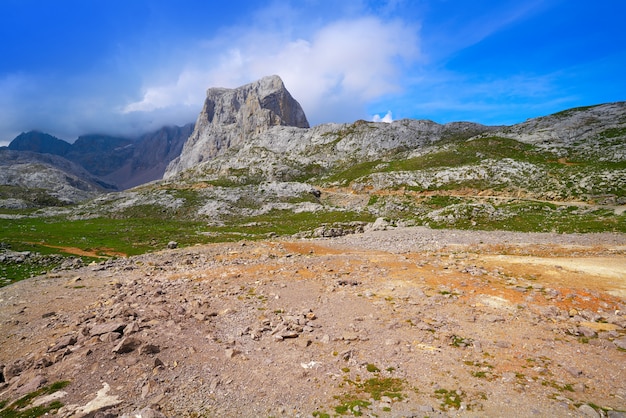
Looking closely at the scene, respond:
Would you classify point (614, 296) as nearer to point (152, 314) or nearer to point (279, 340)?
point (279, 340)

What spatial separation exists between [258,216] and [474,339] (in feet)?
268

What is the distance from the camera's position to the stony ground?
34.1ft

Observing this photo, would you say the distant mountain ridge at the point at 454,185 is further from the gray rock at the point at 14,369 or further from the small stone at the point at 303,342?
the gray rock at the point at 14,369

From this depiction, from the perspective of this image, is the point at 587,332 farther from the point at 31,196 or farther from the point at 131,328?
the point at 31,196

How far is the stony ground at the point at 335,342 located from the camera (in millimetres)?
10383

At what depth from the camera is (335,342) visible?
1435 centimetres

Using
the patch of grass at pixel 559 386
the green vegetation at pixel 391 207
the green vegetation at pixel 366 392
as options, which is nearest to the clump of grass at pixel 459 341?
the patch of grass at pixel 559 386

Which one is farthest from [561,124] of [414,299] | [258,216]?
[414,299]

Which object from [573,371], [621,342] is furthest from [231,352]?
[621,342]

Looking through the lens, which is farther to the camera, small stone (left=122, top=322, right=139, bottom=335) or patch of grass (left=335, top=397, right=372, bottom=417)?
small stone (left=122, top=322, right=139, bottom=335)

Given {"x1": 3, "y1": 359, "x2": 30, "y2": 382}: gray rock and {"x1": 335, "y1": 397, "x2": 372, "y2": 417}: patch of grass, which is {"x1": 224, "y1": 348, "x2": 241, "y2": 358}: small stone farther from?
{"x1": 3, "y1": 359, "x2": 30, "y2": 382}: gray rock

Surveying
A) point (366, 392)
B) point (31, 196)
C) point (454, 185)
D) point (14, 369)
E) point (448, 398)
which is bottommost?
point (31, 196)

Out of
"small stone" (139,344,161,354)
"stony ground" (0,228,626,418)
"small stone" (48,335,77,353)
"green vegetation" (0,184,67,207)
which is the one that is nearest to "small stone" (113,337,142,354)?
"stony ground" (0,228,626,418)

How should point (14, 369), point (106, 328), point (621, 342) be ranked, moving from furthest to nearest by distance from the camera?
point (106, 328), point (621, 342), point (14, 369)
